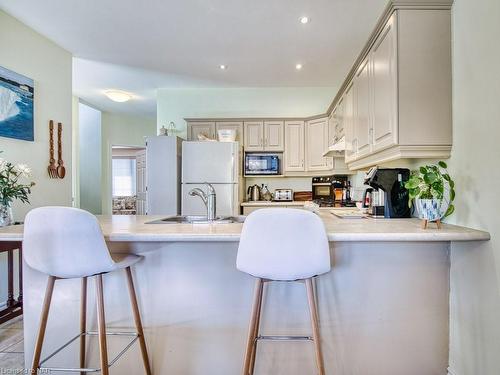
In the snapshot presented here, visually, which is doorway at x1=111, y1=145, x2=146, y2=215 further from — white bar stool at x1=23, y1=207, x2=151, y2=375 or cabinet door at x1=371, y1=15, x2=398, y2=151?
cabinet door at x1=371, y1=15, x2=398, y2=151

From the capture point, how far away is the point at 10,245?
87.6 inches

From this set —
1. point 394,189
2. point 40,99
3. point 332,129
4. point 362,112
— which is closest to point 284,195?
point 332,129

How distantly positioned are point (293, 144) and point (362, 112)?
1887mm

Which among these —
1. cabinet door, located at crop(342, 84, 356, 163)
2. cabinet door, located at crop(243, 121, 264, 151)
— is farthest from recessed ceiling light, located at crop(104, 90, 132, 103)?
cabinet door, located at crop(342, 84, 356, 163)

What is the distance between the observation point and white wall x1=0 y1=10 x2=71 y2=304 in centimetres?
263

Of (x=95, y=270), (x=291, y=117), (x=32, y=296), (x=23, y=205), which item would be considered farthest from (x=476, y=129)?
(x=23, y=205)

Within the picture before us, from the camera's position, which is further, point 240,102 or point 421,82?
point 240,102

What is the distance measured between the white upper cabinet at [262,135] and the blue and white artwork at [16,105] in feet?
8.32

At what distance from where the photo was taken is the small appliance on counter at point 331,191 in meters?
4.05

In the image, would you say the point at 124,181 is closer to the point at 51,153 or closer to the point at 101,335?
the point at 51,153

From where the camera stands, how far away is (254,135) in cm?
421

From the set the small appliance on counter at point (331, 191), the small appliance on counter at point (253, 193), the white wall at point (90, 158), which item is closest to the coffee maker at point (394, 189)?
the small appliance on counter at point (331, 191)

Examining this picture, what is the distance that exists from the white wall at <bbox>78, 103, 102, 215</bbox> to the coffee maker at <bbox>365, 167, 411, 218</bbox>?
18.6ft

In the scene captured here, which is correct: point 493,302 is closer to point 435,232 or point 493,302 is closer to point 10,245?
point 435,232
